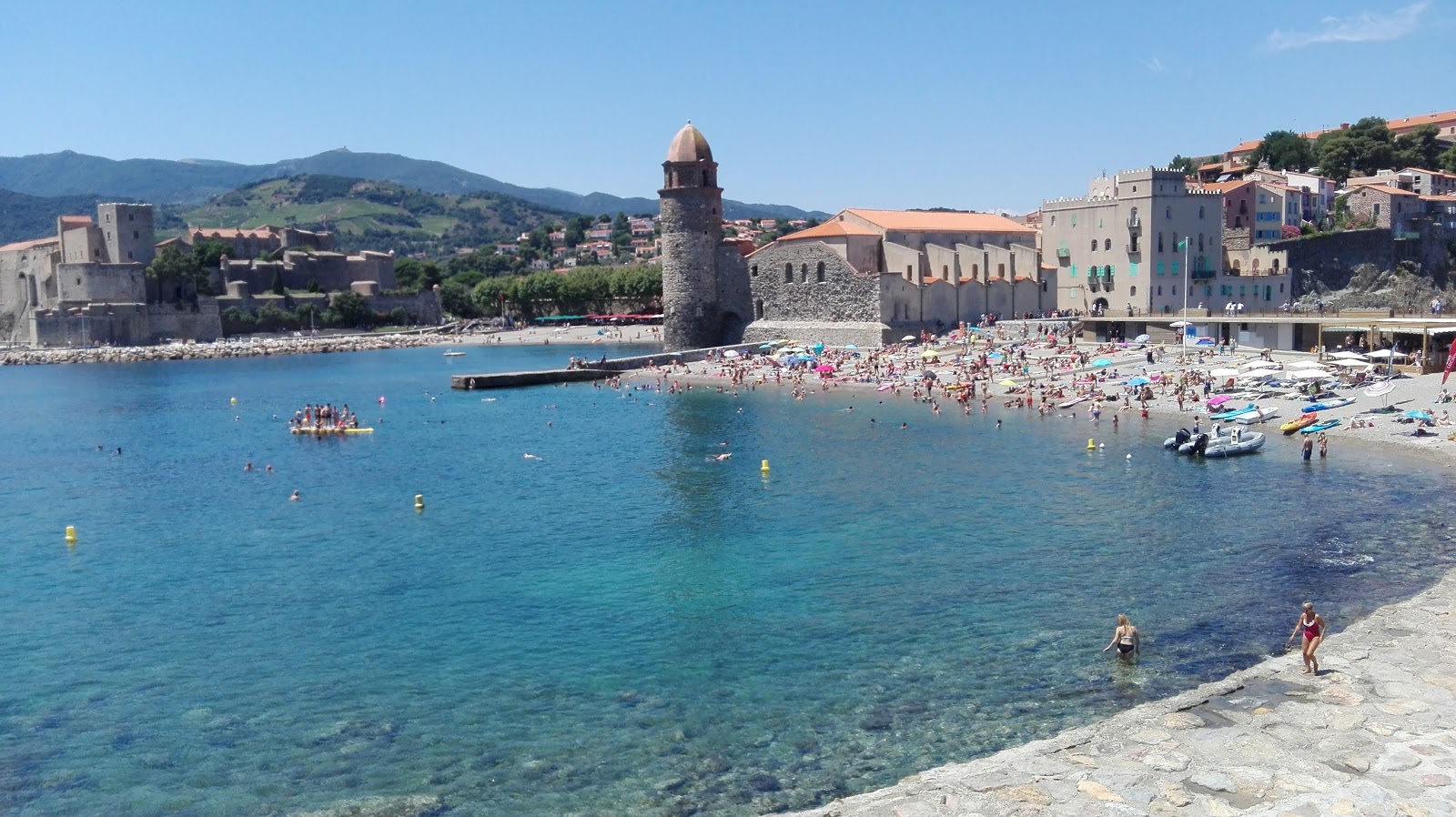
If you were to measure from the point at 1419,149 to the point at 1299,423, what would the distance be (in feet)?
210

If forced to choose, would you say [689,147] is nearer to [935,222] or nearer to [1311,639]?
[935,222]

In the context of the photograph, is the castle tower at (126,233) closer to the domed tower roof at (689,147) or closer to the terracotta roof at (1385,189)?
the domed tower roof at (689,147)

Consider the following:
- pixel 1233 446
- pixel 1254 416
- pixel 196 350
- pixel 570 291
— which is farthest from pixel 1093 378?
pixel 196 350

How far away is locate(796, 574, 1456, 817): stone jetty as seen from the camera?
909cm

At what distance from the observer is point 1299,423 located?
3064cm

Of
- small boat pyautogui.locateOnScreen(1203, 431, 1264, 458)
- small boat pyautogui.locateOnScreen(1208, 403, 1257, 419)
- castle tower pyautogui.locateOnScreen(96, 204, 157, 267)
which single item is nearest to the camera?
small boat pyautogui.locateOnScreen(1203, 431, 1264, 458)

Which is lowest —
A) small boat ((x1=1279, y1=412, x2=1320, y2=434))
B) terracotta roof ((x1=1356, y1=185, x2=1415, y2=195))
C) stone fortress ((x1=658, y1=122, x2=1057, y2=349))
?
small boat ((x1=1279, y1=412, x2=1320, y2=434))

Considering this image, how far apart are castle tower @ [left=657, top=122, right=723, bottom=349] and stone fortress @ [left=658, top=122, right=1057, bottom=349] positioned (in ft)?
0.18

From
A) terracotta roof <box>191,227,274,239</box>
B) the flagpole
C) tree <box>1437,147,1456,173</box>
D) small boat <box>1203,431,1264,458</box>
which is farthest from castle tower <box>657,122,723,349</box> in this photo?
terracotta roof <box>191,227,274,239</box>

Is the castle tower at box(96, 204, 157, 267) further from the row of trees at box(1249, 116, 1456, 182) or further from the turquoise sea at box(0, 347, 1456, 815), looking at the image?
the row of trees at box(1249, 116, 1456, 182)

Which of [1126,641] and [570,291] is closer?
[1126,641]

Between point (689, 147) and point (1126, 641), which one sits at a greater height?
point (689, 147)

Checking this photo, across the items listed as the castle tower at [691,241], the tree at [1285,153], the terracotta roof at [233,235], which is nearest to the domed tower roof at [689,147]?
the castle tower at [691,241]

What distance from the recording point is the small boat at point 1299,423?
100.0 feet
